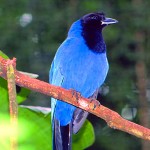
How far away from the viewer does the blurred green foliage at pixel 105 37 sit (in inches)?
154

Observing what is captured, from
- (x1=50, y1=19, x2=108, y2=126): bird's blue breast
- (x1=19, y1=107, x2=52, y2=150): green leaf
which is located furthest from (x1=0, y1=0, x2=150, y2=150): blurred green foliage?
(x1=19, y1=107, x2=52, y2=150): green leaf

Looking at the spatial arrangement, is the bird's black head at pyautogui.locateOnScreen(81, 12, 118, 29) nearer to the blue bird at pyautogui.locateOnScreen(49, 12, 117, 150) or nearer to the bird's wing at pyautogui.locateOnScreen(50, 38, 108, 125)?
the blue bird at pyautogui.locateOnScreen(49, 12, 117, 150)

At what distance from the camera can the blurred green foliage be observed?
12.8 feet

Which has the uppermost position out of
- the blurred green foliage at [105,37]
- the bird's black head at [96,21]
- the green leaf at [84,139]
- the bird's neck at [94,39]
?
the bird's black head at [96,21]

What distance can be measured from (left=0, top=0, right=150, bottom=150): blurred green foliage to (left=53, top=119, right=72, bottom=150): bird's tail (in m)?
2.10

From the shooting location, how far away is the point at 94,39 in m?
2.03

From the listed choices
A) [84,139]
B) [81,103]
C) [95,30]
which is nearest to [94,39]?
[95,30]

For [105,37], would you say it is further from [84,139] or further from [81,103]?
[81,103]

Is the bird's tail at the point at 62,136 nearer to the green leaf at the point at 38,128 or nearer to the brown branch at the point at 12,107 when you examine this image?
the green leaf at the point at 38,128

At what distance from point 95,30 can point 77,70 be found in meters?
0.26

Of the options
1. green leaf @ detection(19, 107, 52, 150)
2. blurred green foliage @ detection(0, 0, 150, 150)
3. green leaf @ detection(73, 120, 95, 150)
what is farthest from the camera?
blurred green foliage @ detection(0, 0, 150, 150)

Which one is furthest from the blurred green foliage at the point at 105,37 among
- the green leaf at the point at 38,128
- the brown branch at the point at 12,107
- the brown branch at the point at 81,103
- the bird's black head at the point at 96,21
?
the brown branch at the point at 12,107

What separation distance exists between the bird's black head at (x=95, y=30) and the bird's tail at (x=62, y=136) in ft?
1.27

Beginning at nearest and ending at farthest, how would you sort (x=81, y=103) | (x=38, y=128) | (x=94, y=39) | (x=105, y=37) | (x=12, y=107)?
(x=12, y=107) < (x=81, y=103) < (x=38, y=128) < (x=94, y=39) < (x=105, y=37)
